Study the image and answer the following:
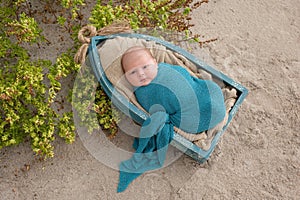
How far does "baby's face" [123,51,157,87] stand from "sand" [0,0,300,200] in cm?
73

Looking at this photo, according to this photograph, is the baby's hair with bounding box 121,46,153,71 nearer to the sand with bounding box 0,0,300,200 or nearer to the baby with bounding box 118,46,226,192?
the baby with bounding box 118,46,226,192

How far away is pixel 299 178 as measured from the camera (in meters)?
3.04

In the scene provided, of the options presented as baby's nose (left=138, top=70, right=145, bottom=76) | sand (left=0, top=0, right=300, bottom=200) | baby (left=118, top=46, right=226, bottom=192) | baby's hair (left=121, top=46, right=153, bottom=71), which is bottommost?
sand (left=0, top=0, right=300, bottom=200)

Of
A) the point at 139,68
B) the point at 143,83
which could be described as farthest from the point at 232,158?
the point at 139,68

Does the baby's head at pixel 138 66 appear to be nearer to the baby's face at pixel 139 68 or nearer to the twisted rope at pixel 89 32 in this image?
the baby's face at pixel 139 68

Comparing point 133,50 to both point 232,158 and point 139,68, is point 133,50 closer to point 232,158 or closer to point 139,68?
point 139,68

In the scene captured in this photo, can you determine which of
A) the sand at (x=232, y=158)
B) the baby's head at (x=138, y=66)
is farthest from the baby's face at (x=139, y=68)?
the sand at (x=232, y=158)

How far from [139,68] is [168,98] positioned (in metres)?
0.31

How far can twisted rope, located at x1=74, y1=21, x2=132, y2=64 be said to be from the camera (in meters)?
2.82

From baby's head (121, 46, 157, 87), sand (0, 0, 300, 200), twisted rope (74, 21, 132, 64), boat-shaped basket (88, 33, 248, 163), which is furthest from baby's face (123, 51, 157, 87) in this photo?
sand (0, 0, 300, 200)

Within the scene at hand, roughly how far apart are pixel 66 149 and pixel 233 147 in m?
1.36

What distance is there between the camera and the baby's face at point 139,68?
273cm

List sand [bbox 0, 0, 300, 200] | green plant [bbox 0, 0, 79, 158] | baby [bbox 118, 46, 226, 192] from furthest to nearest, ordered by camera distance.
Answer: sand [bbox 0, 0, 300, 200] → baby [bbox 118, 46, 226, 192] → green plant [bbox 0, 0, 79, 158]

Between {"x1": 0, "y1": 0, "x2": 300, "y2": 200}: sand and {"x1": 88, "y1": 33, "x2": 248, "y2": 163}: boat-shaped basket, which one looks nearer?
{"x1": 88, "y1": 33, "x2": 248, "y2": 163}: boat-shaped basket
